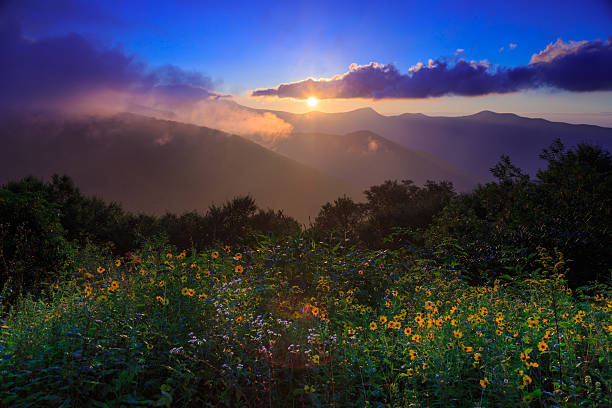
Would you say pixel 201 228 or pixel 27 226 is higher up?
pixel 27 226

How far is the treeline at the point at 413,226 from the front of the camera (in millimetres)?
6820

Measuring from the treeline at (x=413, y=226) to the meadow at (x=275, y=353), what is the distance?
1.88m

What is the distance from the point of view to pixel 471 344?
330 cm

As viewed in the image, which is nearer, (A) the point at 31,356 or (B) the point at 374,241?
(A) the point at 31,356

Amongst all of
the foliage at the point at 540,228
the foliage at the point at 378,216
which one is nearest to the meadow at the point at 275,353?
the foliage at the point at 540,228

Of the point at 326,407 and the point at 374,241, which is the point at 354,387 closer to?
the point at 326,407

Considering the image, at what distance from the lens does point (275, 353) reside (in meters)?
3.20

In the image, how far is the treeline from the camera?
22.4ft

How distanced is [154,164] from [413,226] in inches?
4730

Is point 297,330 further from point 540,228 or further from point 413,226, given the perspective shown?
point 413,226

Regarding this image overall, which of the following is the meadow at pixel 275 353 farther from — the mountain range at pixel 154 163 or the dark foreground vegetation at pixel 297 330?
the mountain range at pixel 154 163

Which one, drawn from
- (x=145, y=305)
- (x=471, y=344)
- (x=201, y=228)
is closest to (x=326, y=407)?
(x=471, y=344)

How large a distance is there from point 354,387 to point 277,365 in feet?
2.05

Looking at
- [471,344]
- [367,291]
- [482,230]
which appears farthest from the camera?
[482,230]
